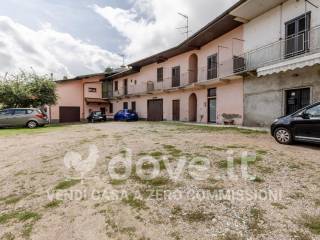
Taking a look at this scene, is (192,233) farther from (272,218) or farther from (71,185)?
(71,185)

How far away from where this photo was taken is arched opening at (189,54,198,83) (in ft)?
65.0

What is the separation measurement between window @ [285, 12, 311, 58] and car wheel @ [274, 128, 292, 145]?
513cm

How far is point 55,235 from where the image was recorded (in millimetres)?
2721

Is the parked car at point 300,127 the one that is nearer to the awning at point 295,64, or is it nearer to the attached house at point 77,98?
the awning at point 295,64

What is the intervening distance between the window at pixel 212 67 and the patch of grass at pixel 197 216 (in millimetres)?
14861

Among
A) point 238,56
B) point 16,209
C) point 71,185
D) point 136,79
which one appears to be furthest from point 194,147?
point 136,79

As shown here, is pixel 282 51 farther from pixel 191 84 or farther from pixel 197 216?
pixel 197 216

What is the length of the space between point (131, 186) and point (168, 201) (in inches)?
35.5

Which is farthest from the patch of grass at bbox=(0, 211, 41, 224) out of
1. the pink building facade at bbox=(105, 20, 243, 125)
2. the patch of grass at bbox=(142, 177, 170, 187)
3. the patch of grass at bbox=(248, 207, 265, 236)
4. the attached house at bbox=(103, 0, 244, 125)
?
the pink building facade at bbox=(105, 20, 243, 125)

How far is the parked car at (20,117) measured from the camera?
17328 mm

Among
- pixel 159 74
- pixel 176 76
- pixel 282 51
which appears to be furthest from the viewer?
pixel 159 74

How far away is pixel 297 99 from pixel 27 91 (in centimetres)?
2130

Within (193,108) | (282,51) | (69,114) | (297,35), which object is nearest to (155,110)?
(193,108)

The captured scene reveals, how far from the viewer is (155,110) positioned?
24531 millimetres
